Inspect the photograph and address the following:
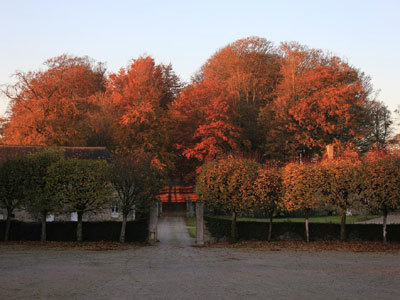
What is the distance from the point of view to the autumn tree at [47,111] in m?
56.0

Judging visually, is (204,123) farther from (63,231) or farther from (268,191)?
(63,231)

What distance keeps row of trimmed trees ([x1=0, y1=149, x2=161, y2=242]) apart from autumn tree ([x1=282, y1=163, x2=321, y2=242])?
10048mm

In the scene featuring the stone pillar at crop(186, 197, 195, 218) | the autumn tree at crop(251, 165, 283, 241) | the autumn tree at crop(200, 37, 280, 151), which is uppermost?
the autumn tree at crop(200, 37, 280, 151)

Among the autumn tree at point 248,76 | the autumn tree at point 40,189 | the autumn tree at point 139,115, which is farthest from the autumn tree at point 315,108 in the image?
the autumn tree at point 40,189

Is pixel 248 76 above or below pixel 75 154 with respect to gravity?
above

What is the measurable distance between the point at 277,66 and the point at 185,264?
48943mm

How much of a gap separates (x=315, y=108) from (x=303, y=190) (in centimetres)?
2271

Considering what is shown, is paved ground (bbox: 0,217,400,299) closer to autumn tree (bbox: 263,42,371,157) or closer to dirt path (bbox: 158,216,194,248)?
dirt path (bbox: 158,216,194,248)

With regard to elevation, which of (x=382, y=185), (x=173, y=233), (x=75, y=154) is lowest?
(x=173, y=233)

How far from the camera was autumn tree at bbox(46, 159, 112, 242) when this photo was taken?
38125 millimetres

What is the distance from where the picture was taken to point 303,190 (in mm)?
39125

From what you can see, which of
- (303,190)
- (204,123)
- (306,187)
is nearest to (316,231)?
(303,190)

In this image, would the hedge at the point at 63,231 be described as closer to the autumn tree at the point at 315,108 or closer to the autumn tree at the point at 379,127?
the autumn tree at the point at 315,108

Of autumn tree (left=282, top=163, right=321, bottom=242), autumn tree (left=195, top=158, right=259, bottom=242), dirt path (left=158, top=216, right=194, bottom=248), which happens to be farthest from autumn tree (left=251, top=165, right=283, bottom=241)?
dirt path (left=158, top=216, right=194, bottom=248)
